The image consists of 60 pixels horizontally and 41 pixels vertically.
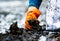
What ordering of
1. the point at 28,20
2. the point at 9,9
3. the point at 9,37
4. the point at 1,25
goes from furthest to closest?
the point at 9,9 → the point at 1,25 → the point at 28,20 → the point at 9,37

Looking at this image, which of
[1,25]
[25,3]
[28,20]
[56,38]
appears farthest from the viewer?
[25,3]

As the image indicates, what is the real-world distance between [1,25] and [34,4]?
3.51 ft

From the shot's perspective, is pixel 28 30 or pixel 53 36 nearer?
pixel 53 36

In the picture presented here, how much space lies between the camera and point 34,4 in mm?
3934

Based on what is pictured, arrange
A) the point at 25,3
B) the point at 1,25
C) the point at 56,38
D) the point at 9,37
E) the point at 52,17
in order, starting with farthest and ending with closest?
the point at 25,3 → the point at 1,25 → the point at 9,37 → the point at 52,17 → the point at 56,38

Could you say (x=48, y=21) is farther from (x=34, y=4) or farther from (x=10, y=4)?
(x=10, y=4)

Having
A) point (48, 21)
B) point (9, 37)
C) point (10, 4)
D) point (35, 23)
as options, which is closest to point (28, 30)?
point (35, 23)

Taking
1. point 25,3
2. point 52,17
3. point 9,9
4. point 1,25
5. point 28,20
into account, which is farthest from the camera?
point 25,3

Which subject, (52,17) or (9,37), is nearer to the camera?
(52,17)

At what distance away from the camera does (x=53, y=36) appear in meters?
2.94

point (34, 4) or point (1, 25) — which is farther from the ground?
point (34, 4)

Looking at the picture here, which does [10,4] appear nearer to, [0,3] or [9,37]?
[0,3]

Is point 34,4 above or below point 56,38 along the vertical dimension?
above

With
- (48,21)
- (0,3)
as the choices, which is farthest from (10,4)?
(48,21)
